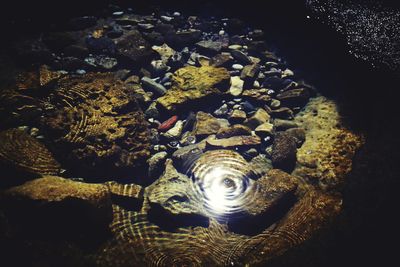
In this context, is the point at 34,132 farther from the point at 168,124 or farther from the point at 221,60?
the point at 221,60

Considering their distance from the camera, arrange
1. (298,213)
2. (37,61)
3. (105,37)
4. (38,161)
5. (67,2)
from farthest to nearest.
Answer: (67,2) → (105,37) → (37,61) → (38,161) → (298,213)

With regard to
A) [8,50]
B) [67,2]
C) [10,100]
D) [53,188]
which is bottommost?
[53,188]

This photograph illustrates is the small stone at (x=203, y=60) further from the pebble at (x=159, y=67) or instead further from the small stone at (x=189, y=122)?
the small stone at (x=189, y=122)

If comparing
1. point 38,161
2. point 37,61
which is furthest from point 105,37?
point 38,161

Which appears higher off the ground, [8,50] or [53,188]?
[8,50]

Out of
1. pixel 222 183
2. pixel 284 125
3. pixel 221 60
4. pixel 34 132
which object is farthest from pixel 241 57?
pixel 34 132

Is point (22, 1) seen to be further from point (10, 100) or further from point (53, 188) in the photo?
point (53, 188)

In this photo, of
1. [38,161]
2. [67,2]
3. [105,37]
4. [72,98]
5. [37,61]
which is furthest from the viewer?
[67,2]
